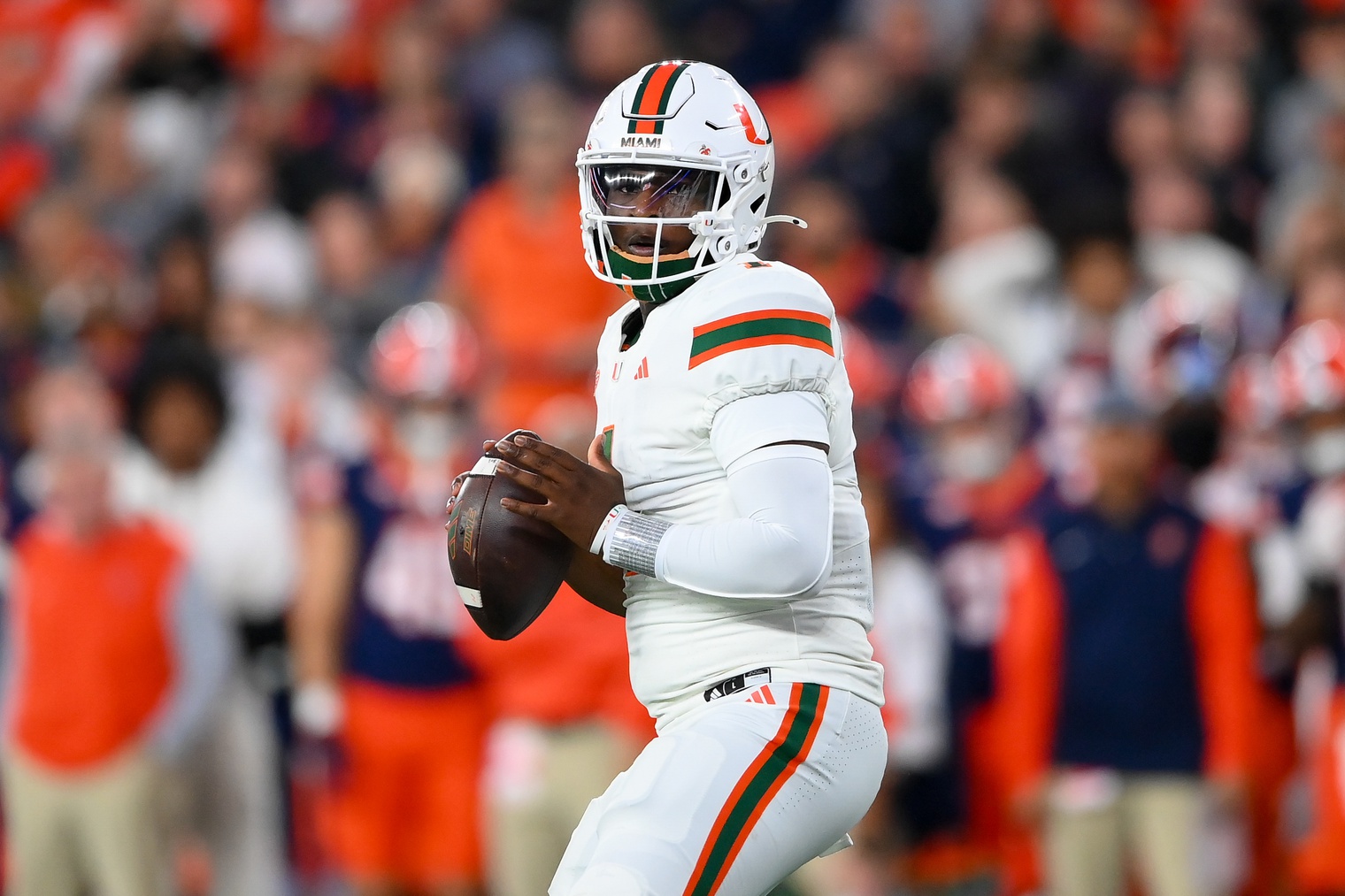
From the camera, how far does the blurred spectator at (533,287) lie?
7.80m

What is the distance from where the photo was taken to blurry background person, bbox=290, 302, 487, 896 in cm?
641

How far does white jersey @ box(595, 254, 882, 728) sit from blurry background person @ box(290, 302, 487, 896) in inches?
119

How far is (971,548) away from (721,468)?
365 cm

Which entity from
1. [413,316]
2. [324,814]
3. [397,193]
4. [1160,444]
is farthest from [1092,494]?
[397,193]

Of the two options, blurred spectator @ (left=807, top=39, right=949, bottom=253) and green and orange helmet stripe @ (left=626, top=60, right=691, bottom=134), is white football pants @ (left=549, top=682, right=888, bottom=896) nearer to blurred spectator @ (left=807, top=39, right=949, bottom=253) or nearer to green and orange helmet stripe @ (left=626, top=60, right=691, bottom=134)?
green and orange helmet stripe @ (left=626, top=60, right=691, bottom=134)

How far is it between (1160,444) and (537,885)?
237 centimetres

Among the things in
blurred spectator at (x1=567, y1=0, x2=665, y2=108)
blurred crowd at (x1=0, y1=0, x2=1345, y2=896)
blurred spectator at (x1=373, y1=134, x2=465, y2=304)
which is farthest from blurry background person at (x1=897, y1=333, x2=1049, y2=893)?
blurred spectator at (x1=567, y1=0, x2=665, y2=108)

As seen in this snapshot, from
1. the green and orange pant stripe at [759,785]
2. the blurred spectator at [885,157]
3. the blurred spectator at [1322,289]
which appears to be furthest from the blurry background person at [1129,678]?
the blurred spectator at [885,157]

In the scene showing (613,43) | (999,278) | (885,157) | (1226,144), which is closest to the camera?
(999,278)

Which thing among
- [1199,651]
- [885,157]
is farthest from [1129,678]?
[885,157]

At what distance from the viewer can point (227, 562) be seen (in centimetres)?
690

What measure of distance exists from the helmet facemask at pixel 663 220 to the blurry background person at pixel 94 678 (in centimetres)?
321

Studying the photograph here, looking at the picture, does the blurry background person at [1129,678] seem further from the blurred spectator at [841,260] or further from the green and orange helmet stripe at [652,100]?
the green and orange helmet stripe at [652,100]

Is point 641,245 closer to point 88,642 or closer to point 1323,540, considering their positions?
point 1323,540
